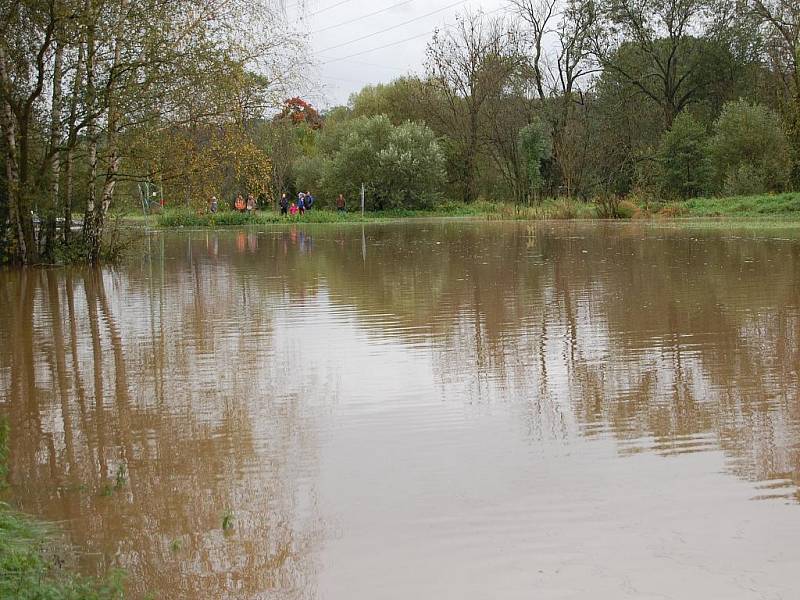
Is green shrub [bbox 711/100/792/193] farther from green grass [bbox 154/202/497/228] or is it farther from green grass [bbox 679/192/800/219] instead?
green grass [bbox 154/202/497/228]

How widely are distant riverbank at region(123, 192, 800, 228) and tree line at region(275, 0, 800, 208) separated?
11.8 ft

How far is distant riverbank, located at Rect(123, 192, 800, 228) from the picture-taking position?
42219mm

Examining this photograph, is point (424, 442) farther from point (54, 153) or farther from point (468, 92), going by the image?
point (468, 92)

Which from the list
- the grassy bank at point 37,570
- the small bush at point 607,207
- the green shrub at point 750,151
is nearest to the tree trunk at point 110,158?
the grassy bank at point 37,570

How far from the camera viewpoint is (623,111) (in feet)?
217

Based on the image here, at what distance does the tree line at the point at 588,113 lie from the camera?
5750 cm

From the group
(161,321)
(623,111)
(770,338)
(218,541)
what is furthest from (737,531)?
(623,111)

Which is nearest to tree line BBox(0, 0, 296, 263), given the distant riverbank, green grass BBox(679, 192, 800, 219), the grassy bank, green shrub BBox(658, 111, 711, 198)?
the distant riverbank

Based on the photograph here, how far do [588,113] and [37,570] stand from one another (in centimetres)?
6517

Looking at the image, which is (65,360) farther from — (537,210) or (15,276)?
(537,210)

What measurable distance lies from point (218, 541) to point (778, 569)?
8.92 ft

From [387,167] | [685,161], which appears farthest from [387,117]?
[685,161]

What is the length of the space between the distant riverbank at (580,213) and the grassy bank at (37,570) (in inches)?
1264

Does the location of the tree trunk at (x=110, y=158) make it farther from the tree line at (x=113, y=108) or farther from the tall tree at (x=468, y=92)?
the tall tree at (x=468, y=92)
